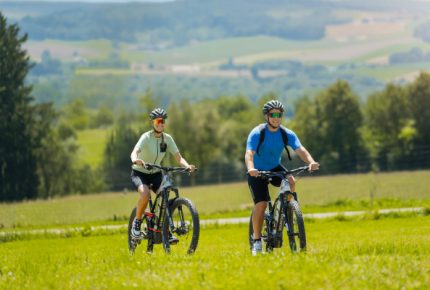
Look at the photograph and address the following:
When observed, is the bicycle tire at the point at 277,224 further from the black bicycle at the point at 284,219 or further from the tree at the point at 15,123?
the tree at the point at 15,123

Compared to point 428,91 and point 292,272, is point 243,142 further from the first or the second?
point 292,272

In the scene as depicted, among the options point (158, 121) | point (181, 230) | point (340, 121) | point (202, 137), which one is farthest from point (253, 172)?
point (202, 137)

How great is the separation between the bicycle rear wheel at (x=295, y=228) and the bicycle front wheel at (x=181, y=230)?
1871 millimetres

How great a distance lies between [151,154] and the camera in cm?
1623

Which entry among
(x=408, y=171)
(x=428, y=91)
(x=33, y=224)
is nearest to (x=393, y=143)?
(x=428, y=91)

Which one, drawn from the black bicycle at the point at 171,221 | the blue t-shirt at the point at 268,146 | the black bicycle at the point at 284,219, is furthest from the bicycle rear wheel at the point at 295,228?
the black bicycle at the point at 171,221

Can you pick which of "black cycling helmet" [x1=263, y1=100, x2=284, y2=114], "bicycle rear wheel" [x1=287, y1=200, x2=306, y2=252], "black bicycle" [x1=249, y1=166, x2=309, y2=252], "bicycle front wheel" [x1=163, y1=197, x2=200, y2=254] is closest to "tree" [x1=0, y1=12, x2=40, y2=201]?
"bicycle front wheel" [x1=163, y1=197, x2=200, y2=254]

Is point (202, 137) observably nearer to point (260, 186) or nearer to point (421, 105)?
point (421, 105)

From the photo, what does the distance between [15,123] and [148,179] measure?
64.3 meters

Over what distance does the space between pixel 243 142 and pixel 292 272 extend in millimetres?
116321

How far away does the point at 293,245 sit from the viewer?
13.9 m

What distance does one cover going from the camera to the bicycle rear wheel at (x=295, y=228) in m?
13.8

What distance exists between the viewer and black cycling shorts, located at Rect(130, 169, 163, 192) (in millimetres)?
16516

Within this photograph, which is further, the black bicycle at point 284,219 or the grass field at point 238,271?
the black bicycle at point 284,219
